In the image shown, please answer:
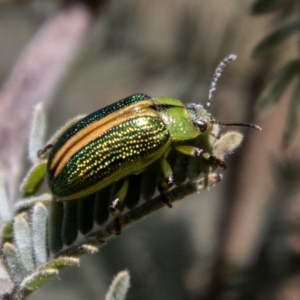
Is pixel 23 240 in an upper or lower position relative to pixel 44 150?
lower

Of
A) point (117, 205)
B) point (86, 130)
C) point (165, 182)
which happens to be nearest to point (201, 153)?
point (165, 182)

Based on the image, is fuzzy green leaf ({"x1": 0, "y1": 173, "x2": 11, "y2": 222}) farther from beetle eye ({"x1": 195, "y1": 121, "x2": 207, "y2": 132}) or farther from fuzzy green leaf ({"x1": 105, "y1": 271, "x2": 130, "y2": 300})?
beetle eye ({"x1": 195, "y1": 121, "x2": 207, "y2": 132})

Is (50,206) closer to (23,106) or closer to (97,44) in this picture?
(23,106)

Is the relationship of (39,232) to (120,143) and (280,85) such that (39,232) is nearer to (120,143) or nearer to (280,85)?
(120,143)

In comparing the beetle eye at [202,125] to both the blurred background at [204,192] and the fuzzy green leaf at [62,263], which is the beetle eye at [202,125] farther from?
the blurred background at [204,192]

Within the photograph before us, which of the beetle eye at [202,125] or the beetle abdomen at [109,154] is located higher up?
the beetle abdomen at [109,154]

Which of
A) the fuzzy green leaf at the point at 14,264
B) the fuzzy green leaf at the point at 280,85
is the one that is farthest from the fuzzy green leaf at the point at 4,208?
the fuzzy green leaf at the point at 280,85
